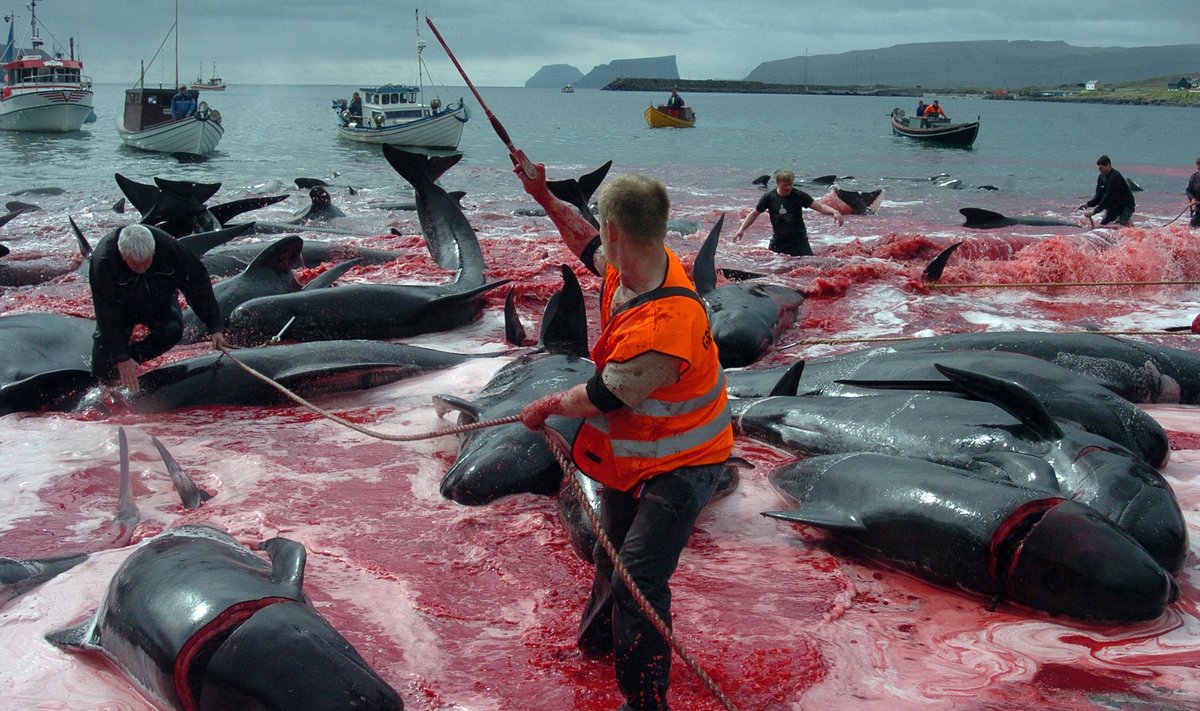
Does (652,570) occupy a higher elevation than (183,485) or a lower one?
higher

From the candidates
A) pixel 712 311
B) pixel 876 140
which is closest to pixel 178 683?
pixel 712 311

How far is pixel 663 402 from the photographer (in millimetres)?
3658

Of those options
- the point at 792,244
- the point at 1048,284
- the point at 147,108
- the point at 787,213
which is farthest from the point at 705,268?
the point at 147,108

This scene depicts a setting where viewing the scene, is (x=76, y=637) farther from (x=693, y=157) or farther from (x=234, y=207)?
(x=693, y=157)

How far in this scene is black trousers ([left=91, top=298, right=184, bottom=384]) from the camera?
7996mm

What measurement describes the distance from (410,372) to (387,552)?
3308 mm

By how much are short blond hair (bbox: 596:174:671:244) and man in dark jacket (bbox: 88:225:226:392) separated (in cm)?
514

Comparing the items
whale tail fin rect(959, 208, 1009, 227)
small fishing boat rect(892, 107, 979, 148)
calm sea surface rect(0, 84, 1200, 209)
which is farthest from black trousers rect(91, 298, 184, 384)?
small fishing boat rect(892, 107, 979, 148)

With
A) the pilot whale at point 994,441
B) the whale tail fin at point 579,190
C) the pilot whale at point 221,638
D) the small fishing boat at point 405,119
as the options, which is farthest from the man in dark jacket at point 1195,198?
the small fishing boat at point 405,119

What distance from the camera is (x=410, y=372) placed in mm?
8656

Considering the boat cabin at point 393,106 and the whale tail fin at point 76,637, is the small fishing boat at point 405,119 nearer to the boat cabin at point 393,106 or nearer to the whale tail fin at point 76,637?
the boat cabin at point 393,106

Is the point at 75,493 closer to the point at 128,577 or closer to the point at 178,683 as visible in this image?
the point at 128,577

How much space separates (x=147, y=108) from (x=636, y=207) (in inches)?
1920

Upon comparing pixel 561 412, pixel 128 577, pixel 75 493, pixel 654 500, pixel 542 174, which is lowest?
pixel 75 493
